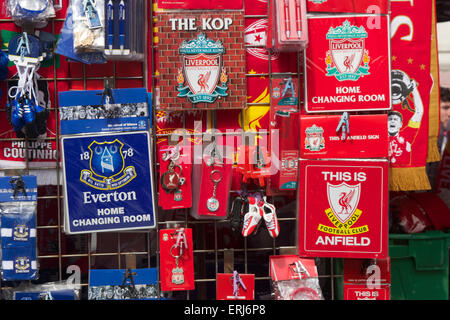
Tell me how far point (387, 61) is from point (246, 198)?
825 millimetres

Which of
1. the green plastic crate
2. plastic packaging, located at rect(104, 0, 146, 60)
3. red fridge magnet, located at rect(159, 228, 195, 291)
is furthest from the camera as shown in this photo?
the green plastic crate

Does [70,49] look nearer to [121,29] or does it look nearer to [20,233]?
[121,29]

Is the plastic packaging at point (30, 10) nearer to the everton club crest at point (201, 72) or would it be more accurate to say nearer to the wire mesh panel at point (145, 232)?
the wire mesh panel at point (145, 232)

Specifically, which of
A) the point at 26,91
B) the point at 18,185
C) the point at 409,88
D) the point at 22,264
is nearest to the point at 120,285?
the point at 22,264

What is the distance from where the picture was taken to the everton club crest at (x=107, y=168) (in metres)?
2.24

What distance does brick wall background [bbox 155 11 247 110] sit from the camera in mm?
2264

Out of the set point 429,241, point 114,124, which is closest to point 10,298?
point 114,124

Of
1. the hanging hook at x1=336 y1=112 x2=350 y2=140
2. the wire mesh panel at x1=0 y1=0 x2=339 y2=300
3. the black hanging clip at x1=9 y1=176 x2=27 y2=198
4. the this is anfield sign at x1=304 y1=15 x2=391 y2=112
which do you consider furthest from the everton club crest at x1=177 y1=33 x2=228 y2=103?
the black hanging clip at x1=9 y1=176 x2=27 y2=198

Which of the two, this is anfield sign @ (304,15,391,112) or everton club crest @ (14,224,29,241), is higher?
this is anfield sign @ (304,15,391,112)

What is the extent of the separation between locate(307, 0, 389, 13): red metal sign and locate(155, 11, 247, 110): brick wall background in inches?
12.2

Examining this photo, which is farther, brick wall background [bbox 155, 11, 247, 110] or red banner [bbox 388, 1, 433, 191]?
red banner [bbox 388, 1, 433, 191]

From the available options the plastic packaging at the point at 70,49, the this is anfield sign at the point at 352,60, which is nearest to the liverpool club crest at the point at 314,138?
the this is anfield sign at the point at 352,60

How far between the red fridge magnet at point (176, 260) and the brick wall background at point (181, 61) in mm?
538

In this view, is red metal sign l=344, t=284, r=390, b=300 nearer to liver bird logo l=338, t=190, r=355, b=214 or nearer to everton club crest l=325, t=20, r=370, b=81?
liver bird logo l=338, t=190, r=355, b=214
